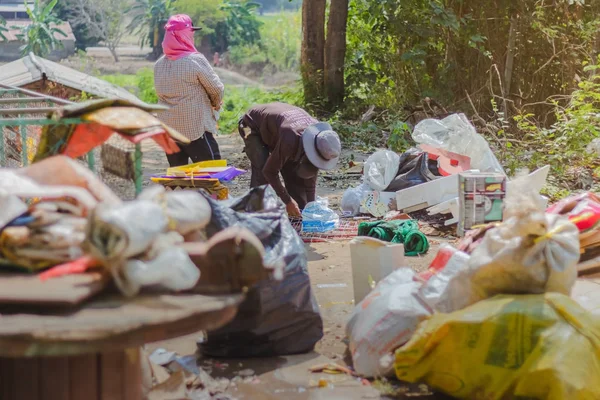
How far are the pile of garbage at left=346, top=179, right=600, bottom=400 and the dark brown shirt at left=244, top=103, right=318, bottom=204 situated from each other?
2.39 m

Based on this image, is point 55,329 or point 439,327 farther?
point 439,327

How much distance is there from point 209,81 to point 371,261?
299 centimetres

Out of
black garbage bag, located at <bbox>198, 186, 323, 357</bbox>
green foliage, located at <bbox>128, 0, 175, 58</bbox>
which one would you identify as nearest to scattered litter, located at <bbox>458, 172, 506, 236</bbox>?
black garbage bag, located at <bbox>198, 186, 323, 357</bbox>

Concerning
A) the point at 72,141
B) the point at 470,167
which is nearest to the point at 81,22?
the point at 470,167

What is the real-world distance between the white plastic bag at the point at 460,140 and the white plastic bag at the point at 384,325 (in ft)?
10.3

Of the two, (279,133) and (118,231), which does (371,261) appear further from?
(118,231)

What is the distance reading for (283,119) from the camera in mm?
6203

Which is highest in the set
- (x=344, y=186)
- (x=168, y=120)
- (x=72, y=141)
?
(x=72, y=141)

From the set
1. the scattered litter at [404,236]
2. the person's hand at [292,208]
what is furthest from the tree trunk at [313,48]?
the scattered litter at [404,236]

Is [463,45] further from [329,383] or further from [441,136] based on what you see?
[329,383]

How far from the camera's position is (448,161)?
7195 mm

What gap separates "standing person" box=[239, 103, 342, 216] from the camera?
6016 mm

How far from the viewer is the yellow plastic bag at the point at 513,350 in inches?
127

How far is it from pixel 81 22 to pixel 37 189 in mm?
32206
